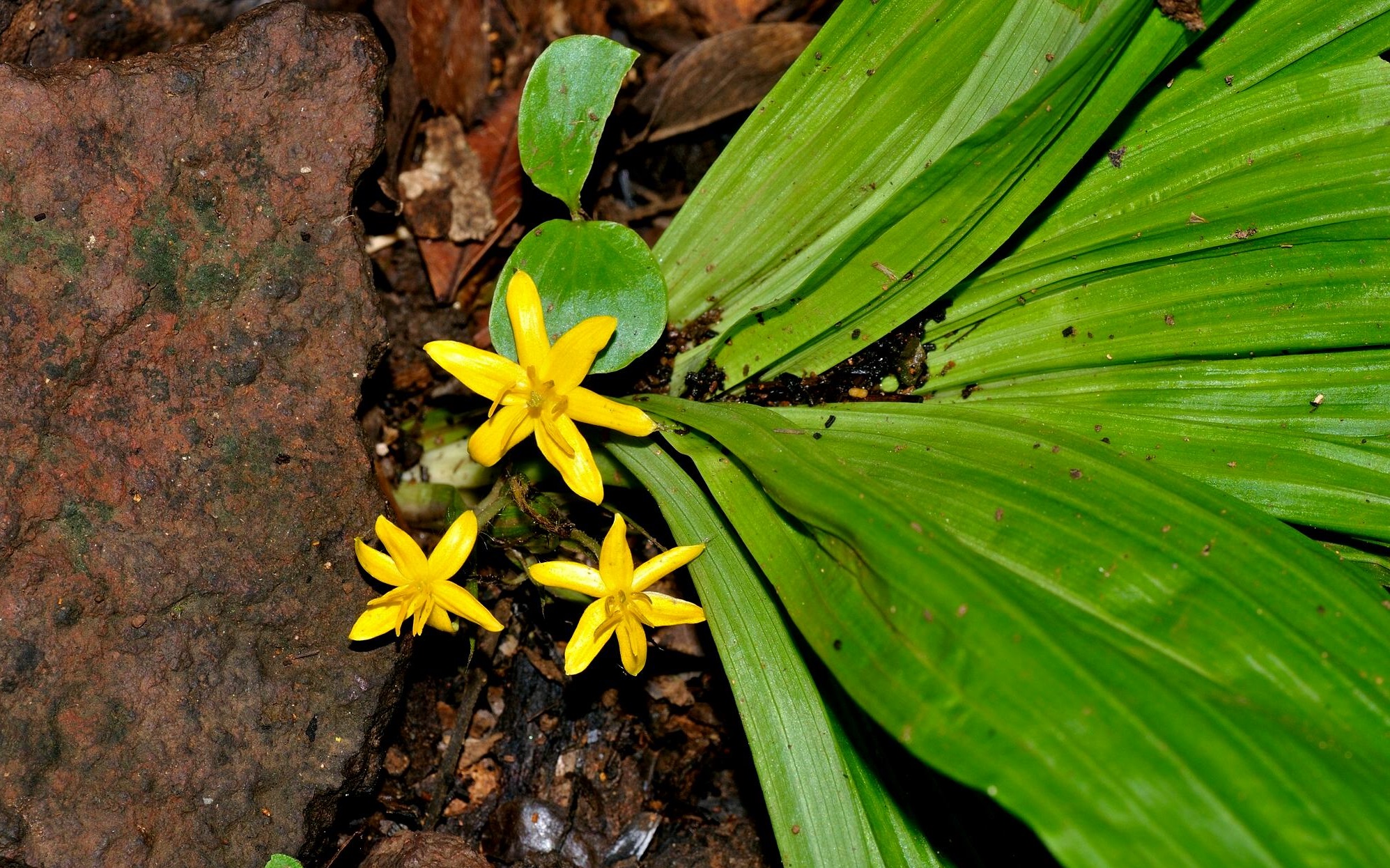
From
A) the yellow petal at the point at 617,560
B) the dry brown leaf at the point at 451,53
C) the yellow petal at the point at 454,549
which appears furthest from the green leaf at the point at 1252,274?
the dry brown leaf at the point at 451,53

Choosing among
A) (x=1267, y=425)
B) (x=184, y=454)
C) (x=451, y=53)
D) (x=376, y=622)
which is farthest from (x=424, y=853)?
(x=451, y=53)

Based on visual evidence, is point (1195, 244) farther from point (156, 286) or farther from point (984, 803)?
point (156, 286)

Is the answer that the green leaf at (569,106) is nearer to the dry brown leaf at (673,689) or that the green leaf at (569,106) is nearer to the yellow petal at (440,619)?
the yellow petal at (440,619)

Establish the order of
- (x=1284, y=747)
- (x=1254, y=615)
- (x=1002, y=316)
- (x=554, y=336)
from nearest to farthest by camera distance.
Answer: (x=1284, y=747)
(x=1254, y=615)
(x=554, y=336)
(x=1002, y=316)

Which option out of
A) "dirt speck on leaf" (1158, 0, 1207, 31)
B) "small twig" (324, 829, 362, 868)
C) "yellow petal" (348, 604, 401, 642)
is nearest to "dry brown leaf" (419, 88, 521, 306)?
"yellow petal" (348, 604, 401, 642)

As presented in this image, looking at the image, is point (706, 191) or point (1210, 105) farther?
point (706, 191)

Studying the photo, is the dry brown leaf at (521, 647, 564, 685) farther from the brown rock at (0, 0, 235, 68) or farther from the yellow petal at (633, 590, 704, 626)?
the brown rock at (0, 0, 235, 68)

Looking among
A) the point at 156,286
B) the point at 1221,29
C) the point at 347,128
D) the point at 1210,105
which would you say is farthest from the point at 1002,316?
the point at 156,286

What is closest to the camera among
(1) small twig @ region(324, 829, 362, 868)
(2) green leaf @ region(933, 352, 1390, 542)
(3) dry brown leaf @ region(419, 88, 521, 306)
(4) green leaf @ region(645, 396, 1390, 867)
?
(4) green leaf @ region(645, 396, 1390, 867)
